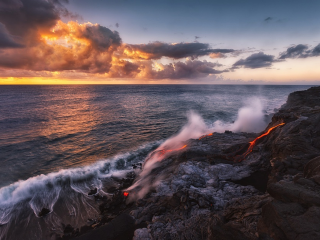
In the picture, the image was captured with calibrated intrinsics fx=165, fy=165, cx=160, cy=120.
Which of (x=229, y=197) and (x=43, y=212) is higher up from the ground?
(x=229, y=197)

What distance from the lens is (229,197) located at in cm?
1013

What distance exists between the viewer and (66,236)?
35.7ft

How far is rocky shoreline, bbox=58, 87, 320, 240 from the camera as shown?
5.55 meters

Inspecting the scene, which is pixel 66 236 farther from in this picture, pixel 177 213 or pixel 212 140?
pixel 212 140

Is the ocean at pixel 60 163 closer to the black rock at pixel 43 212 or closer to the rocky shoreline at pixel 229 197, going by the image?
the black rock at pixel 43 212

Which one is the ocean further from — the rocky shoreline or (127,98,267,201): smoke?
the rocky shoreline

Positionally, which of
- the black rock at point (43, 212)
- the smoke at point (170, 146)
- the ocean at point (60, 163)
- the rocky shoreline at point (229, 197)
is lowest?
the ocean at point (60, 163)

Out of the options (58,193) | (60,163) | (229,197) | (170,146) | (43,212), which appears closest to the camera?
(229,197)

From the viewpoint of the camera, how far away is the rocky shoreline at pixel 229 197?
5.55m


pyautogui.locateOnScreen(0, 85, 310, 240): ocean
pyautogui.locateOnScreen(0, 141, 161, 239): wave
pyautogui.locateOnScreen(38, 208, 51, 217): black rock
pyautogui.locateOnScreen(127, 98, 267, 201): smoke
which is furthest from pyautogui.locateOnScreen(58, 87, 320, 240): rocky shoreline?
pyautogui.locateOnScreen(38, 208, 51, 217): black rock

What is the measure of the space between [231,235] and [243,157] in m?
11.0

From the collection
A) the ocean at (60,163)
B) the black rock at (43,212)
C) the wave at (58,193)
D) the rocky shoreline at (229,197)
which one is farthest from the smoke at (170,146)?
the black rock at (43,212)

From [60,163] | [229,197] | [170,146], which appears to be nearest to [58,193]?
[60,163]

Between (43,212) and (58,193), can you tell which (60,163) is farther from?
(43,212)
